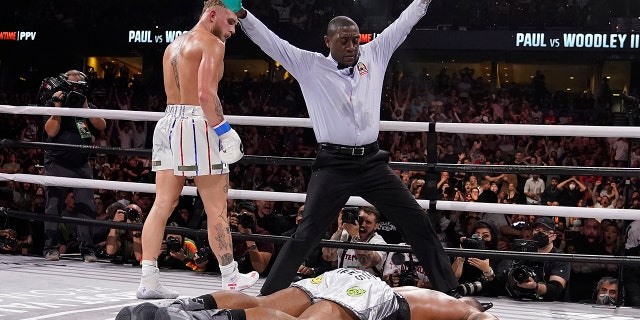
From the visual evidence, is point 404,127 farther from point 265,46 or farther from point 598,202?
point 598,202

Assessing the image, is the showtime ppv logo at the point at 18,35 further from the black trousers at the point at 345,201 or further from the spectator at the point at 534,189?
the black trousers at the point at 345,201

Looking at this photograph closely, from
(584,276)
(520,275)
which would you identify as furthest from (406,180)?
(520,275)

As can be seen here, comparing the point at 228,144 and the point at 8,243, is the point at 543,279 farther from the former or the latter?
the point at 8,243

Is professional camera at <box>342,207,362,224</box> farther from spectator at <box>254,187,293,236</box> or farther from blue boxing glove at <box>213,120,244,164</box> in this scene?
blue boxing glove at <box>213,120,244,164</box>

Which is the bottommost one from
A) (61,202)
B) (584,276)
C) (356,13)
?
(584,276)

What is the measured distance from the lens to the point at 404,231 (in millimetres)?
3545

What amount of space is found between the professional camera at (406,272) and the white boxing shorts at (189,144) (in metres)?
1.32

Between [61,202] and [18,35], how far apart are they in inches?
566

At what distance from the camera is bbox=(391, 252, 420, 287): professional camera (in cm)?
448

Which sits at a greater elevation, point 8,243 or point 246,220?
point 246,220

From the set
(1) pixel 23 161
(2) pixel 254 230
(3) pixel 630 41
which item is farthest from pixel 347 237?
(3) pixel 630 41

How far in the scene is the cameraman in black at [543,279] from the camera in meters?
4.23

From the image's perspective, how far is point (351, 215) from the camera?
181 inches

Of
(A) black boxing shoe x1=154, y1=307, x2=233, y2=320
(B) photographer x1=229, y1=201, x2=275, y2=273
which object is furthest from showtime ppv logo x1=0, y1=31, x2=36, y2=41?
(A) black boxing shoe x1=154, y1=307, x2=233, y2=320
